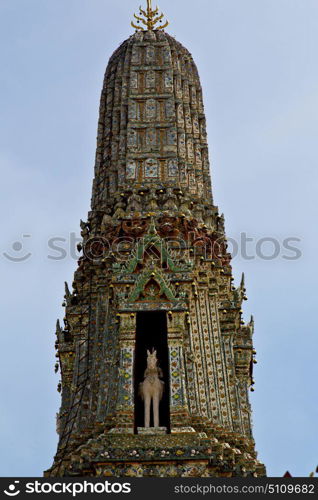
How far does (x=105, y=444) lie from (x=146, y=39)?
1871cm

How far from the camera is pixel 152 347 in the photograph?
120ft

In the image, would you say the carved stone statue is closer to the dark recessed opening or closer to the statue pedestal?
the dark recessed opening

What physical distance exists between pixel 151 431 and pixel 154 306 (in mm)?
4217

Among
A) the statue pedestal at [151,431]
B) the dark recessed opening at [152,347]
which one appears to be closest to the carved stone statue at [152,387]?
the dark recessed opening at [152,347]

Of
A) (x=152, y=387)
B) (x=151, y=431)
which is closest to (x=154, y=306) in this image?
(x=152, y=387)

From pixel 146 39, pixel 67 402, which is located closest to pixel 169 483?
pixel 67 402

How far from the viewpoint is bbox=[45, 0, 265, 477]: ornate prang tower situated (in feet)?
110

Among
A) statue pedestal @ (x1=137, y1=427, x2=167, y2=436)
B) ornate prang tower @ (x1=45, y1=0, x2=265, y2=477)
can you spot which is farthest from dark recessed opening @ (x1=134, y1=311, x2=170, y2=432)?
statue pedestal @ (x1=137, y1=427, x2=167, y2=436)

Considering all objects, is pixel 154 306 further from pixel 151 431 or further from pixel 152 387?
pixel 151 431

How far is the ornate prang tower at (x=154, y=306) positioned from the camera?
1320 inches

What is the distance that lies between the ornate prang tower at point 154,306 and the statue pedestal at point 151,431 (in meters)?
0.05

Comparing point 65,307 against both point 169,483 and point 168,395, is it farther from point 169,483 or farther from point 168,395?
point 169,483

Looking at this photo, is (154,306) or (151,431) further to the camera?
(154,306)

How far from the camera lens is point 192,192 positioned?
41438 millimetres
